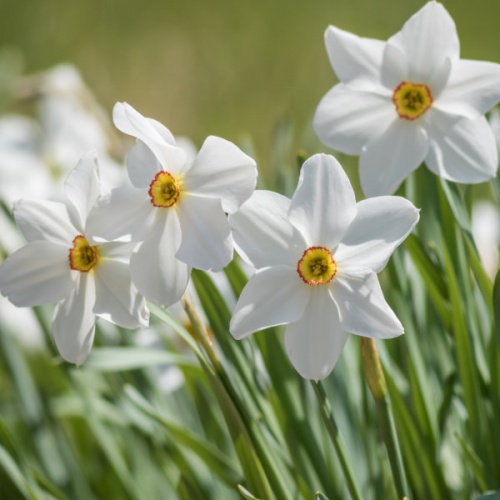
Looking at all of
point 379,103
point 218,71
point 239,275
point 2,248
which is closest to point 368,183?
point 379,103

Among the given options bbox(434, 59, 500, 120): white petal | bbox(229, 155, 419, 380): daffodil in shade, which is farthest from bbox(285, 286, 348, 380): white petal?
bbox(434, 59, 500, 120): white petal

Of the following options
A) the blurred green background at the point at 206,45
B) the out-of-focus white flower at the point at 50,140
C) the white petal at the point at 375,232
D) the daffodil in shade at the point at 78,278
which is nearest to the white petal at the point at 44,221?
the daffodil in shade at the point at 78,278

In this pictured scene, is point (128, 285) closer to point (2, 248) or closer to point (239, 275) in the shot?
point (239, 275)

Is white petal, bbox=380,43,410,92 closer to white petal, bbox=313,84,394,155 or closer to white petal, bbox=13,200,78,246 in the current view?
white petal, bbox=313,84,394,155

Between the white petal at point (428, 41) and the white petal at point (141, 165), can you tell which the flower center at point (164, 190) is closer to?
the white petal at point (141, 165)

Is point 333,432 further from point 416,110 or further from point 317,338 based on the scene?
point 416,110

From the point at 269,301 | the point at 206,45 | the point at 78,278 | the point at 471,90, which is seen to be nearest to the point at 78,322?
the point at 78,278
